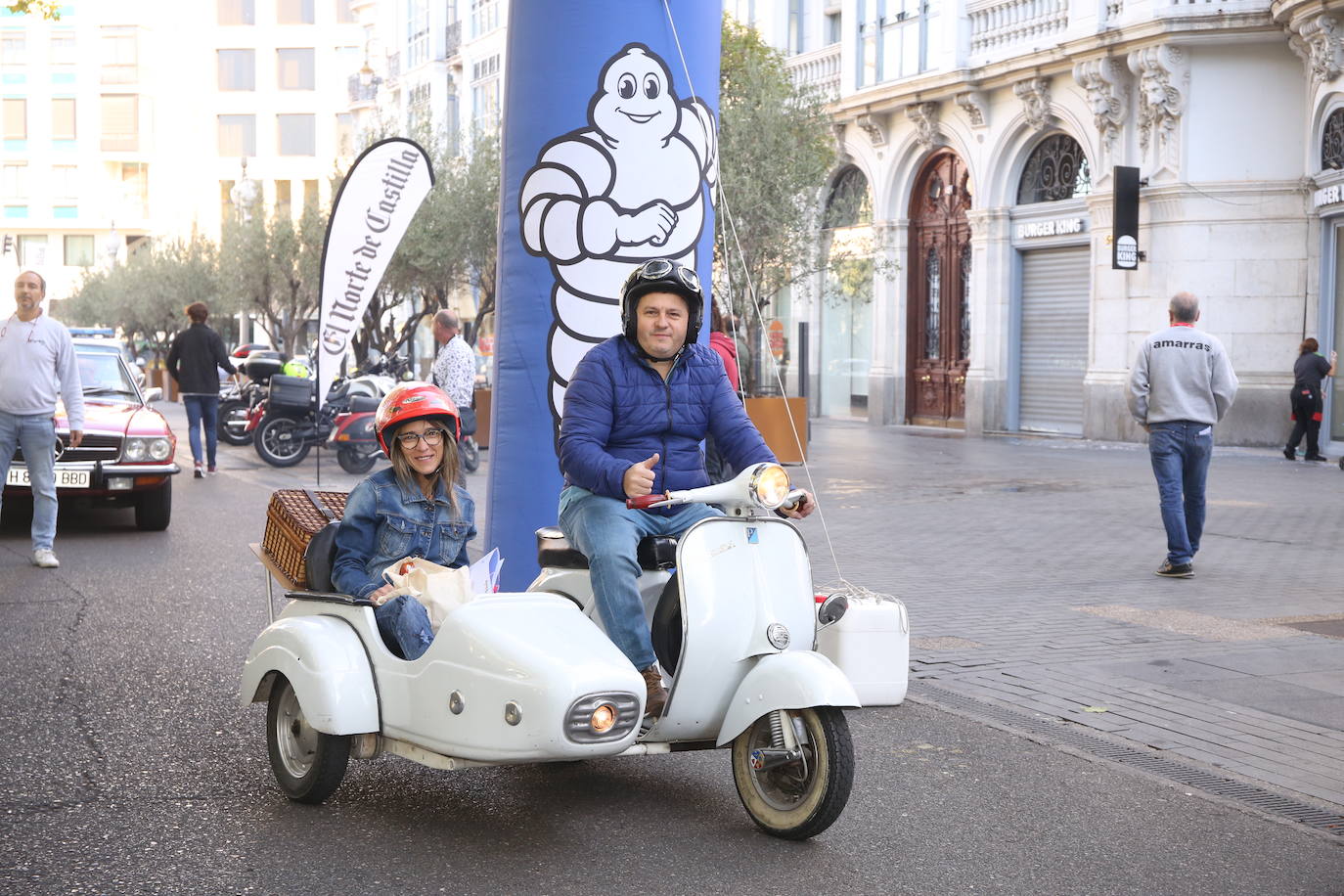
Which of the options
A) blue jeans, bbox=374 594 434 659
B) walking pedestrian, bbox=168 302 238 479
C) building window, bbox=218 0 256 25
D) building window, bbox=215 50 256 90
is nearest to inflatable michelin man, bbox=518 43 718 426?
blue jeans, bbox=374 594 434 659

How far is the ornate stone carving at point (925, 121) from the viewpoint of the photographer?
28.5m

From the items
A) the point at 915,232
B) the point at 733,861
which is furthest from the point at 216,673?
the point at 915,232

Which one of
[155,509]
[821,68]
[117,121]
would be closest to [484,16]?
[821,68]

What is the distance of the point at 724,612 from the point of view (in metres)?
4.34

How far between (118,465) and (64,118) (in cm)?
8285

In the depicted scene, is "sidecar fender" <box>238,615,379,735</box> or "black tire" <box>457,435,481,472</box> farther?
"black tire" <box>457,435,481,472</box>

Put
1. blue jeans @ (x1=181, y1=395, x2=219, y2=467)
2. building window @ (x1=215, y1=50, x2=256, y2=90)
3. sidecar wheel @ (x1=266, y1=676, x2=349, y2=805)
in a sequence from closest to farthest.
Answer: sidecar wheel @ (x1=266, y1=676, x2=349, y2=805), blue jeans @ (x1=181, y1=395, x2=219, y2=467), building window @ (x1=215, y1=50, x2=256, y2=90)

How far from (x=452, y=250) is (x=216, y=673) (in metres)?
25.7

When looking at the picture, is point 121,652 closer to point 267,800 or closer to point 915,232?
Result: point 267,800

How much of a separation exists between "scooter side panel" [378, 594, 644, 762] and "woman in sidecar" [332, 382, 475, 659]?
47cm

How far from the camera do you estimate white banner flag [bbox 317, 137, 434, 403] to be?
13945 mm

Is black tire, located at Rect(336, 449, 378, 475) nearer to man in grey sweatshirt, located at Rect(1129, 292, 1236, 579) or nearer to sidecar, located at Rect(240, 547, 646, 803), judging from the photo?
man in grey sweatshirt, located at Rect(1129, 292, 1236, 579)

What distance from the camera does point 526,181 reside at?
25.3 ft

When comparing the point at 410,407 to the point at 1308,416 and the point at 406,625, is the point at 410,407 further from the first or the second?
the point at 1308,416
